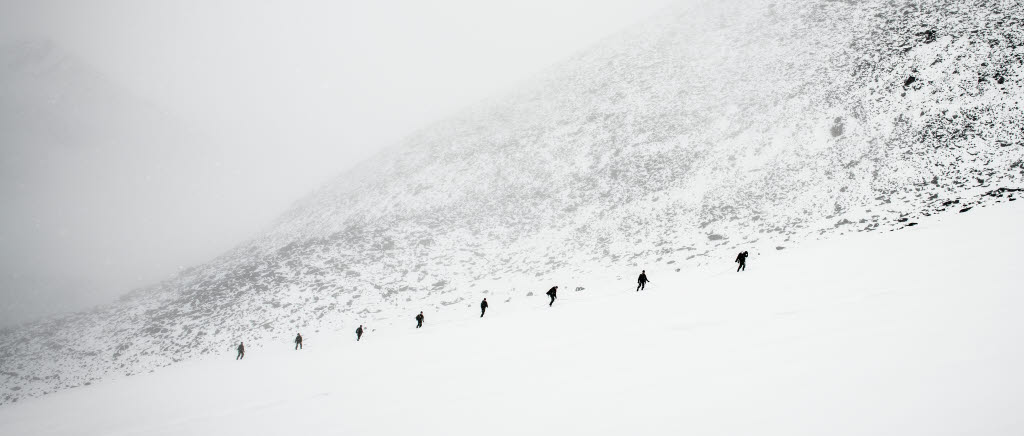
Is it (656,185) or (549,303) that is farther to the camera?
(656,185)

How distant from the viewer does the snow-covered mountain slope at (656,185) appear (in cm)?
1998

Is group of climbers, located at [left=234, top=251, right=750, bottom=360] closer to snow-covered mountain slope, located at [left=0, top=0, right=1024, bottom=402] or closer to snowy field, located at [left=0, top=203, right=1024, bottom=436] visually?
snowy field, located at [left=0, top=203, right=1024, bottom=436]

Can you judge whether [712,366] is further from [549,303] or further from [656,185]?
[656,185]

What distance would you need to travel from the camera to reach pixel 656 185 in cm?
2942

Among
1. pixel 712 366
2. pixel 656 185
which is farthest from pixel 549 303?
pixel 656 185

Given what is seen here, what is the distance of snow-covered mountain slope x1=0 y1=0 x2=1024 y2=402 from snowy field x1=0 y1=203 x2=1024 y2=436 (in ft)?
19.1

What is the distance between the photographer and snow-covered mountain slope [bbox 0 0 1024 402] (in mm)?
19984

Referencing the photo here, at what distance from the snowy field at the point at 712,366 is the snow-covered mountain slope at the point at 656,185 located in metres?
5.84

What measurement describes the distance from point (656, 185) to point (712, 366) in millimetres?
24319

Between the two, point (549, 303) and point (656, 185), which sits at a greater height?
point (656, 185)

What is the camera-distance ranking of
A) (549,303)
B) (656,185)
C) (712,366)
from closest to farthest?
(712,366) < (549,303) < (656,185)

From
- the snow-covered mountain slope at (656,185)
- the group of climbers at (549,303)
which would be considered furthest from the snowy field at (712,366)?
the snow-covered mountain slope at (656,185)

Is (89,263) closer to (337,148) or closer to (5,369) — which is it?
(5,369)

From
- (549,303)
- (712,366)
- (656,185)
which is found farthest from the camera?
(656,185)
